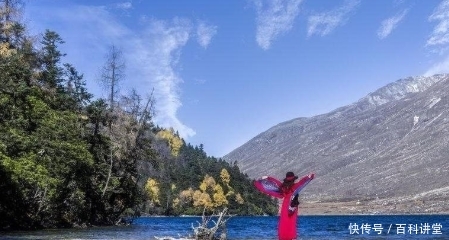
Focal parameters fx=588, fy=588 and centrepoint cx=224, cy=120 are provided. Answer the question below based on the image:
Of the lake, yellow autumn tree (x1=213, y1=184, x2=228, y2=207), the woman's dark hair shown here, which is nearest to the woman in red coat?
the woman's dark hair

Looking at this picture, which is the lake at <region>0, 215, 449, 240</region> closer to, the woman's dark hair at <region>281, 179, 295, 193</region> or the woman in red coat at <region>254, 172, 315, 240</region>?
the woman in red coat at <region>254, 172, 315, 240</region>

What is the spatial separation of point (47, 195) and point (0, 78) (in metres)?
11.8

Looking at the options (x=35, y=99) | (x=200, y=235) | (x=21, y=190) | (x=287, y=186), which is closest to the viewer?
(x=287, y=186)

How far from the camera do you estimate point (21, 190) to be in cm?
5119

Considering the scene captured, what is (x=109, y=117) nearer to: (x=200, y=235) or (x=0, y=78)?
(x=0, y=78)

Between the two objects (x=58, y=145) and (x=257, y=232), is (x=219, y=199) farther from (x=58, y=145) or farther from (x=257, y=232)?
(x=58, y=145)

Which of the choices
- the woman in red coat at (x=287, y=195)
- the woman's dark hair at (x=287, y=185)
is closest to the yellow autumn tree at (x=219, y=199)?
the woman in red coat at (x=287, y=195)

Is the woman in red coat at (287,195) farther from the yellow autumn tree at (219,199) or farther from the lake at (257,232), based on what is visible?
the yellow autumn tree at (219,199)

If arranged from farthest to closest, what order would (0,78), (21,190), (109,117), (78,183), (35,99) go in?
(109,117)
(78,183)
(35,99)
(0,78)
(21,190)

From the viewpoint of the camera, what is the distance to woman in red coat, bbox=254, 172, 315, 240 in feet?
→ 51.1

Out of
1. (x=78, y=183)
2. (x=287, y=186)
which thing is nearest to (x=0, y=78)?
(x=78, y=183)

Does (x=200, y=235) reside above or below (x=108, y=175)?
below

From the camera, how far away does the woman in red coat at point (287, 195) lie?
1559cm

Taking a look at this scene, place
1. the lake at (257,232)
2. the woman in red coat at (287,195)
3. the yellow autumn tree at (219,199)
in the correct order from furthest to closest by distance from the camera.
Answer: the yellow autumn tree at (219,199) < the lake at (257,232) < the woman in red coat at (287,195)
